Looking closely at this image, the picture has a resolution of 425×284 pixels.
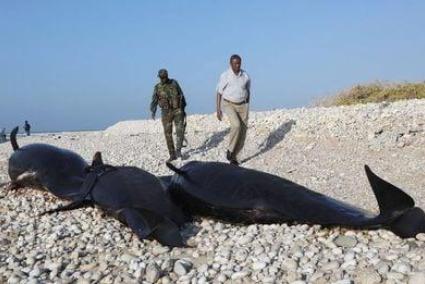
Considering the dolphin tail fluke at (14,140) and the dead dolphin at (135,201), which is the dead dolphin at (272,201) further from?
the dolphin tail fluke at (14,140)

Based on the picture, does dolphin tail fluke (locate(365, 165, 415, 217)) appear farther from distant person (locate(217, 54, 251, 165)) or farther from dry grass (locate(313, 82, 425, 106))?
dry grass (locate(313, 82, 425, 106))

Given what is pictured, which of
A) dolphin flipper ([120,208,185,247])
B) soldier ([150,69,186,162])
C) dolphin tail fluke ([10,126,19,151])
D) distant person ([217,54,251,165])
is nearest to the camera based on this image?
dolphin flipper ([120,208,185,247])

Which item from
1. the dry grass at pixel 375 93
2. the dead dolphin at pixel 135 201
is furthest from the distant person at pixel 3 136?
the dead dolphin at pixel 135 201

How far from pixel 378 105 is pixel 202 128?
5284 millimetres

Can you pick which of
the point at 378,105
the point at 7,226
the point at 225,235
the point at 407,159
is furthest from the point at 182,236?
the point at 378,105

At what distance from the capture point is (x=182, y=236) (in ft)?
20.3

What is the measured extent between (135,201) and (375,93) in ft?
68.4

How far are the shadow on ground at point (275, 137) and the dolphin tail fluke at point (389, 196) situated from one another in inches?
325

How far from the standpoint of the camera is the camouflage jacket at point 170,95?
13.3 meters

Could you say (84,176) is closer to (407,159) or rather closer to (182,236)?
(182,236)

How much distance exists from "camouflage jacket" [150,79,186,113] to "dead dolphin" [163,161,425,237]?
5897 mm

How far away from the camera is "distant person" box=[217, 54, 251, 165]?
12102mm

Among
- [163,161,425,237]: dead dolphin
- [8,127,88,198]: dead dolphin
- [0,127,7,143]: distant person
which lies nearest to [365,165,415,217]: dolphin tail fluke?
[163,161,425,237]: dead dolphin

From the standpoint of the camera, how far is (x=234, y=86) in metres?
12.1
